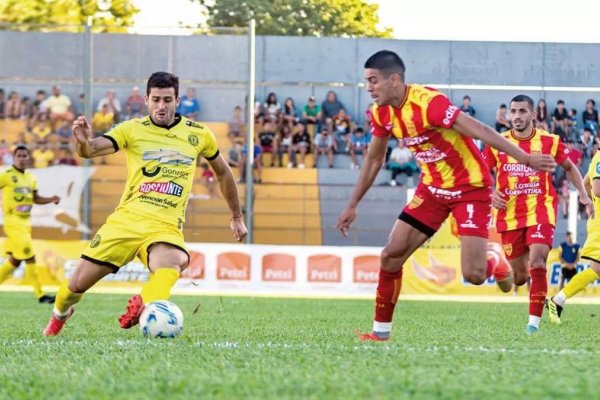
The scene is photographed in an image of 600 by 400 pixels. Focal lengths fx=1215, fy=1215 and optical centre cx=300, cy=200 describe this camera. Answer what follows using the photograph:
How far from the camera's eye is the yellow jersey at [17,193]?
19.6 metres

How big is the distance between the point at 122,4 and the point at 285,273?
105 feet

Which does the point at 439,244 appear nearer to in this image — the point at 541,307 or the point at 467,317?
the point at 467,317

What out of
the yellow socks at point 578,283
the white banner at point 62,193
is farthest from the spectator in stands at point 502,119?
the yellow socks at point 578,283

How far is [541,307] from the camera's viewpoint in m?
11.6

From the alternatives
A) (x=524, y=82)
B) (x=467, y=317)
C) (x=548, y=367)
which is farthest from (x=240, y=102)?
(x=548, y=367)

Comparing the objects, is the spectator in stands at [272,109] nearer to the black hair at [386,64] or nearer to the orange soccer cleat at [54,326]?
the orange soccer cleat at [54,326]

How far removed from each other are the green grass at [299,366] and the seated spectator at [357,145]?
66.4 ft

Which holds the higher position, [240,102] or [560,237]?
[240,102]

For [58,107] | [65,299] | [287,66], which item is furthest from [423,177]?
[287,66]

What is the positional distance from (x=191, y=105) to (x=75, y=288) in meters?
19.4

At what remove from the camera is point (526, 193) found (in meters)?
12.7

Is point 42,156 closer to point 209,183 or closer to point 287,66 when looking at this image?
point 209,183

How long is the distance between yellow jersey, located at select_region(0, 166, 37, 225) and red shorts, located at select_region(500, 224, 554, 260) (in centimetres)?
942

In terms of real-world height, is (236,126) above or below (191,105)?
below
